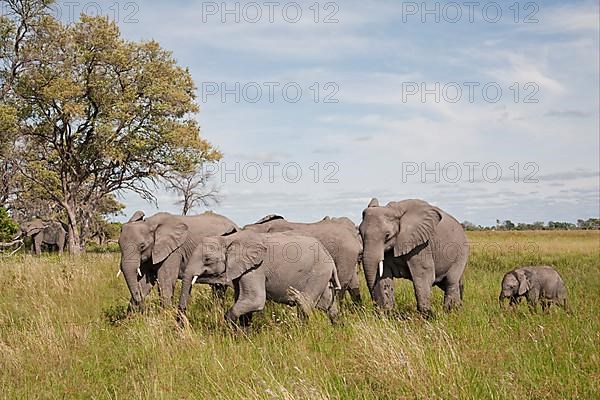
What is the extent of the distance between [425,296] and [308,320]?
8.81 feet

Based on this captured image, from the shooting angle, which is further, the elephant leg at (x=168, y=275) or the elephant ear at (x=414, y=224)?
the elephant leg at (x=168, y=275)

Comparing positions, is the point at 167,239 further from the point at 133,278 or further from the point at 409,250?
the point at 409,250

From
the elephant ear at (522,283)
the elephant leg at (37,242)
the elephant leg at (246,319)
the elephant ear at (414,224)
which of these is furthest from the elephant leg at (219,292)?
the elephant leg at (37,242)

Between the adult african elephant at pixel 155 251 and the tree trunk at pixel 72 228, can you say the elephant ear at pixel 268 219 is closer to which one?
the adult african elephant at pixel 155 251

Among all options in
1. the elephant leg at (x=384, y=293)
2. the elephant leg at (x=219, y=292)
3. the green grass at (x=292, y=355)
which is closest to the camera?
the green grass at (x=292, y=355)

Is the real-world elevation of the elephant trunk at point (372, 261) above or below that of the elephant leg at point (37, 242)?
above

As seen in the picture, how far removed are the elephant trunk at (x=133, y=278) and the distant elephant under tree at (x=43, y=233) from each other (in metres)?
25.1

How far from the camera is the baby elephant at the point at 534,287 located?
1388 centimetres

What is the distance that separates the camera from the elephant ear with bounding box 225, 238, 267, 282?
35.4 ft

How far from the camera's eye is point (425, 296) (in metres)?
12.1

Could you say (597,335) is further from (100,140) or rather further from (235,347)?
(100,140)

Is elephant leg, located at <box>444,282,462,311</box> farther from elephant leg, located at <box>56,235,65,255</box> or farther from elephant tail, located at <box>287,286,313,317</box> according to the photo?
elephant leg, located at <box>56,235,65,255</box>

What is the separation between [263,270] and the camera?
36.0 feet

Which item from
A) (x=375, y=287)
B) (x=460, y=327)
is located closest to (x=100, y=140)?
(x=375, y=287)
